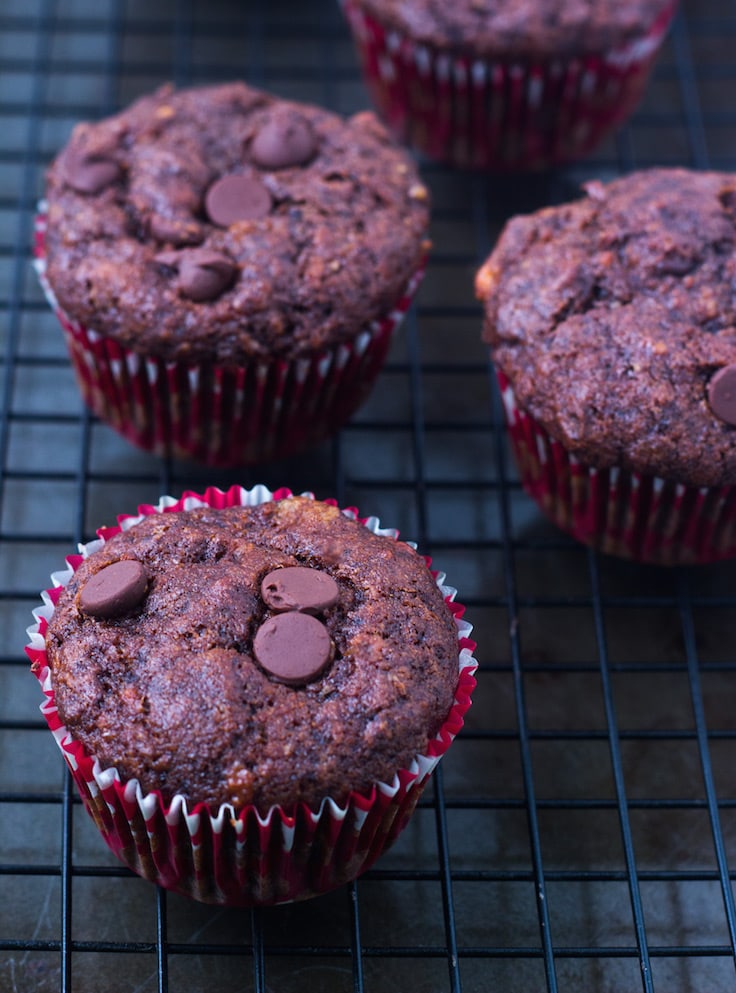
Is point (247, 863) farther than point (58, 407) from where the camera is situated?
No

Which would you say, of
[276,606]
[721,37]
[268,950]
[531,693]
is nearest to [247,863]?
[268,950]

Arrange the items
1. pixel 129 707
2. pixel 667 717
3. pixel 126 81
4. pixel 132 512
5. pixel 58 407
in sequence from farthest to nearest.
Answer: pixel 126 81 < pixel 58 407 < pixel 132 512 < pixel 667 717 < pixel 129 707

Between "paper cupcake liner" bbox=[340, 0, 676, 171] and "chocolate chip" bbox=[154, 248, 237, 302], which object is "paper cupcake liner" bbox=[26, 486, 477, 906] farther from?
"paper cupcake liner" bbox=[340, 0, 676, 171]

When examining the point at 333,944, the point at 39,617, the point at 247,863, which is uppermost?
the point at 39,617

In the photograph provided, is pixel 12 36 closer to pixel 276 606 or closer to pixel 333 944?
pixel 276 606

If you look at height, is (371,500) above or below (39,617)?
below

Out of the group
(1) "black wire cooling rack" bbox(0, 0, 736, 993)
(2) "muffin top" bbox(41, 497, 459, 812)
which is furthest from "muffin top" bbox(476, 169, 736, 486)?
(2) "muffin top" bbox(41, 497, 459, 812)

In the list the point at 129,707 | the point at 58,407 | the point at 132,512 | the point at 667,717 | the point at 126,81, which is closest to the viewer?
the point at 129,707

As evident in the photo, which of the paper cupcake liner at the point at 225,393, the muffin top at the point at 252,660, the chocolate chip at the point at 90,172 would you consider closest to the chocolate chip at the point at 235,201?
the chocolate chip at the point at 90,172
